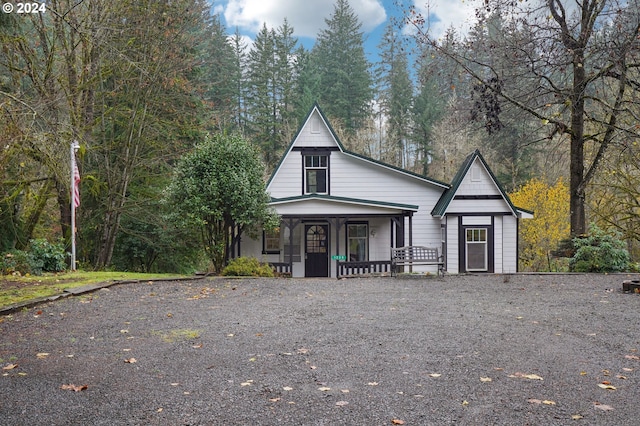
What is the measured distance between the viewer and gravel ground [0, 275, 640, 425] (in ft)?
13.6

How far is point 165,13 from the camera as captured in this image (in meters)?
18.9

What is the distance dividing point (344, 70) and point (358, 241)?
2556 cm

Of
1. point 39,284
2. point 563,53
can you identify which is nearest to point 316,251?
point 39,284

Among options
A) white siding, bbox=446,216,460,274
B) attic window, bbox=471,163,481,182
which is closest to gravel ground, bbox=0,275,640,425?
white siding, bbox=446,216,460,274

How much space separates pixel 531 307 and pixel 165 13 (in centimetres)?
1614

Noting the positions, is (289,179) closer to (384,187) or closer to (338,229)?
(338,229)

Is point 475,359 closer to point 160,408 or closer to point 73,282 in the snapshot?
point 160,408

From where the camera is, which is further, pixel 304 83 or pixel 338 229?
pixel 304 83

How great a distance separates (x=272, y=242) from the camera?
62.9 feet

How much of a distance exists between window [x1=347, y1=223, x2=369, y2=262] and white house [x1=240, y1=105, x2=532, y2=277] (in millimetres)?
38

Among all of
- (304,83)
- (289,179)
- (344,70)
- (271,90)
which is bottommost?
(289,179)

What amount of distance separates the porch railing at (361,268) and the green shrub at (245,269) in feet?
9.47

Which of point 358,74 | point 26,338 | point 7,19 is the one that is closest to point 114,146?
point 7,19

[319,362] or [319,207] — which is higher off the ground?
[319,207]
